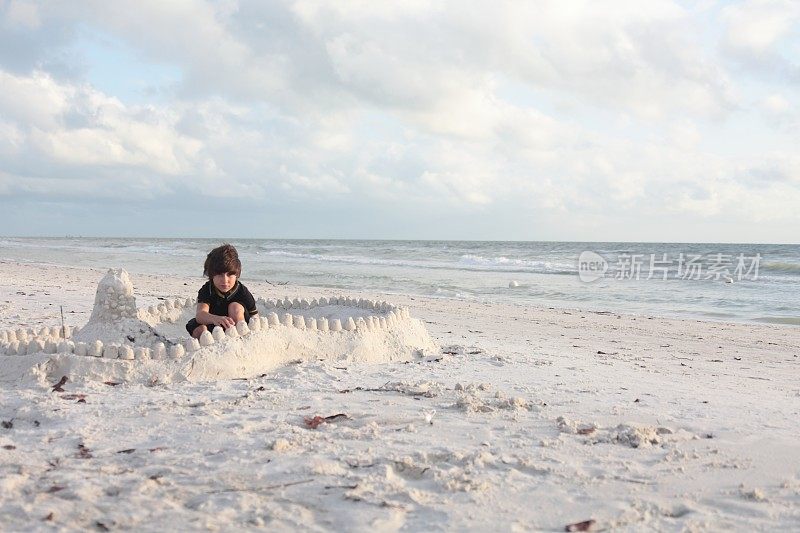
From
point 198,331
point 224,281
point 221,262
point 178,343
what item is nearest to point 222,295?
point 224,281

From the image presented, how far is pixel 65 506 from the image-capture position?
8.28 ft

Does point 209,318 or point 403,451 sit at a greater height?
point 209,318

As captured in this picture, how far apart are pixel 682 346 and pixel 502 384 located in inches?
201

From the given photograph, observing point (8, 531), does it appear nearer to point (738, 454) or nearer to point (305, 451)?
point (305, 451)

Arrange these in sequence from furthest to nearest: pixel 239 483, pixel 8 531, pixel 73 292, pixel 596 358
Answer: pixel 73 292, pixel 596 358, pixel 239 483, pixel 8 531

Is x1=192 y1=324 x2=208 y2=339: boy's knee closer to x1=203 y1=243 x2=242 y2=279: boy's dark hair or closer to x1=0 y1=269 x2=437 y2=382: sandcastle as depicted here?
x1=0 y1=269 x2=437 y2=382: sandcastle

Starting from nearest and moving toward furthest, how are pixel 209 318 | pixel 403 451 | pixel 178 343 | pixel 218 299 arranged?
pixel 403 451 < pixel 178 343 < pixel 209 318 < pixel 218 299

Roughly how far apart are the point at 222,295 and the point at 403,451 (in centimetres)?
332

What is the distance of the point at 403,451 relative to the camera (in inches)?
130

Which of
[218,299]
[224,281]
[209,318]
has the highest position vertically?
[224,281]

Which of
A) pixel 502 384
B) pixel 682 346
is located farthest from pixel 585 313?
pixel 502 384

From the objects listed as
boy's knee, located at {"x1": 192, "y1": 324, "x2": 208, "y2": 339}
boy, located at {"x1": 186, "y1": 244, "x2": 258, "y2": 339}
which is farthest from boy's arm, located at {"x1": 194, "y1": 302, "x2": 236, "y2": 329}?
boy's knee, located at {"x1": 192, "y1": 324, "x2": 208, "y2": 339}

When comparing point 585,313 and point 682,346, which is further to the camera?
point 585,313

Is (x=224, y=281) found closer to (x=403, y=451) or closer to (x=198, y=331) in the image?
(x=198, y=331)
